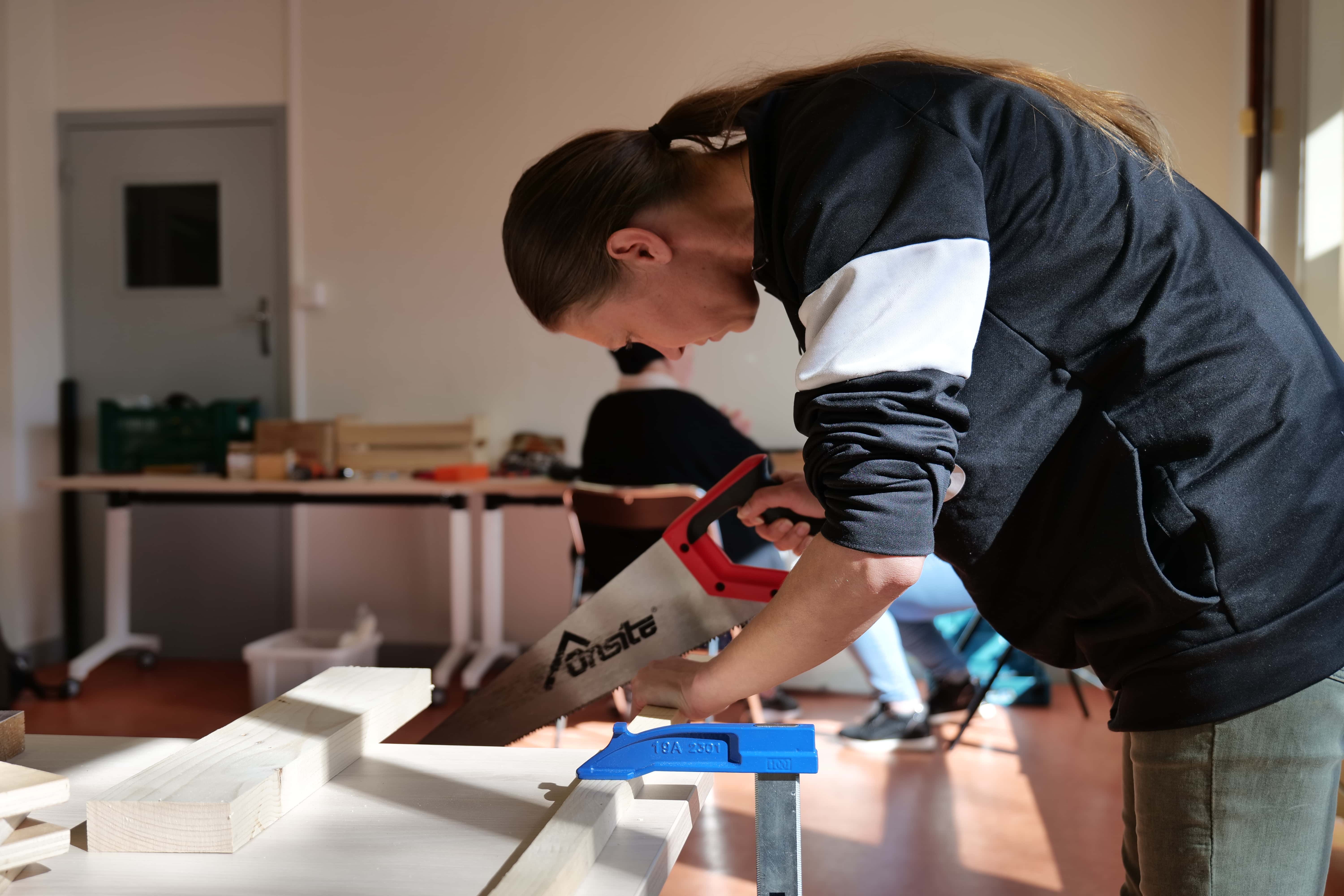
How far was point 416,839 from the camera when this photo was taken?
792 millimetres

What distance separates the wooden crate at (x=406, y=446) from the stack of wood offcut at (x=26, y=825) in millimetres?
3888

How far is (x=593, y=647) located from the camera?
4.75 feet

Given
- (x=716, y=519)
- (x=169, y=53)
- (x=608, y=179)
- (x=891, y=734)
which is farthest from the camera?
(x=169, y=53)

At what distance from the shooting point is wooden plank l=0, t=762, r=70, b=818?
72cm

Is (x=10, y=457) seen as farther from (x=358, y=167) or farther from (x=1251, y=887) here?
(x=1251, y=887)

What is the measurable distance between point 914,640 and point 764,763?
293cm

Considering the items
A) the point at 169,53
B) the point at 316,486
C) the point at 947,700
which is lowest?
the point at 947,700

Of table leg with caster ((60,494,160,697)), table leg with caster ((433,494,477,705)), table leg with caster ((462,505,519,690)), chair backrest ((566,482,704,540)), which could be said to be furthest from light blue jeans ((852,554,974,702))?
table leg with caster ((60,494,160,697))

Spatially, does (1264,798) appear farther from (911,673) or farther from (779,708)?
(779,708)

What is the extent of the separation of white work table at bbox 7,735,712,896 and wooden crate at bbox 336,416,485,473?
3.64 meters

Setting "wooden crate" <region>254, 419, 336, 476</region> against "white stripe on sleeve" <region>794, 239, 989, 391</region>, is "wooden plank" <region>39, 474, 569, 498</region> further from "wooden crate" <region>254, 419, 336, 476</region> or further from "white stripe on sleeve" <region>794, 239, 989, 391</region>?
"white stripe on sleeve" <region>794, 239, 989, 391</region>

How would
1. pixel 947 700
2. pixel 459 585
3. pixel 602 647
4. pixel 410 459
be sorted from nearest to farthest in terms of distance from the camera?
pixel 602 647 < pixel 947 700 < pixel 459 585 < pixel 410 459

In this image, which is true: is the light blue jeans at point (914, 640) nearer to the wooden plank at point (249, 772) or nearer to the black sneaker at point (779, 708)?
the black sneaker at point (779, 708)

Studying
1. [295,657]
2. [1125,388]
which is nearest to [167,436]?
[295,657]
